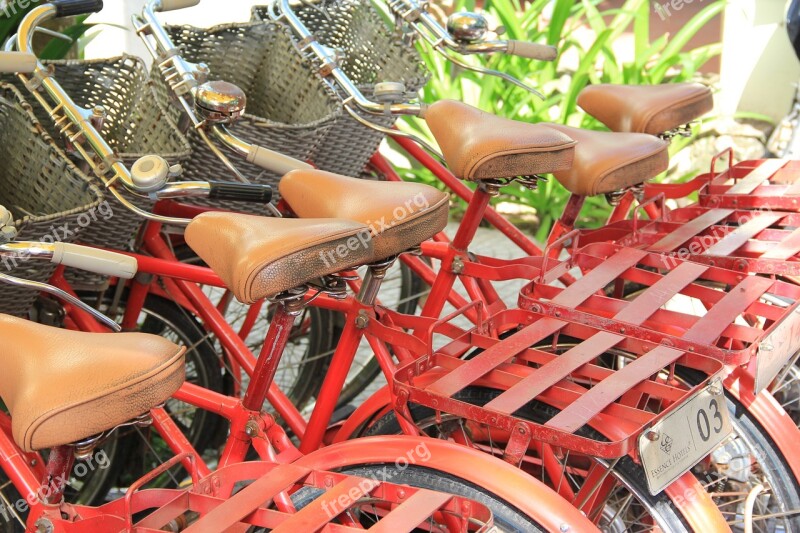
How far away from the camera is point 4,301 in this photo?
6.60ft

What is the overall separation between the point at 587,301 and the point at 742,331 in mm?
307

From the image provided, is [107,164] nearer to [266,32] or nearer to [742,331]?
[266,32]

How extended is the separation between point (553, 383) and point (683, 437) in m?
0.23

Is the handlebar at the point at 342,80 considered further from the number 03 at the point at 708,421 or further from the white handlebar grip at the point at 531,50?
the number 03 at the point at 708,421

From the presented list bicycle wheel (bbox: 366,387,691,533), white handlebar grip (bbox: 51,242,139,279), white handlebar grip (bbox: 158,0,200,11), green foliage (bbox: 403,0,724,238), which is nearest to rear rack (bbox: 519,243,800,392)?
bicycle wheel (bbox: 366,387,691,533)

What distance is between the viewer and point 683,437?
160 cm

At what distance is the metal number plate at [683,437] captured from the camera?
1525mm

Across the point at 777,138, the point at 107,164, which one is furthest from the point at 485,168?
the point at 777,138

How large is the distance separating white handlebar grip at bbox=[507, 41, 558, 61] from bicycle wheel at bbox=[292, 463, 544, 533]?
4.30 ft

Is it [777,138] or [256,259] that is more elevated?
[256,259]

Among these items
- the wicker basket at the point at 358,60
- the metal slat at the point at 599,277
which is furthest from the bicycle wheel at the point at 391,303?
the metal slat at the point at 599,277

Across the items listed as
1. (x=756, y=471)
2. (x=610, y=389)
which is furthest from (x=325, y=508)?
(x=756, y=471)

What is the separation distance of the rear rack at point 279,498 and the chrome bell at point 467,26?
4.57 feet

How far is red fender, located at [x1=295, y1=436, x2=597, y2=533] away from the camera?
1.48 meters
